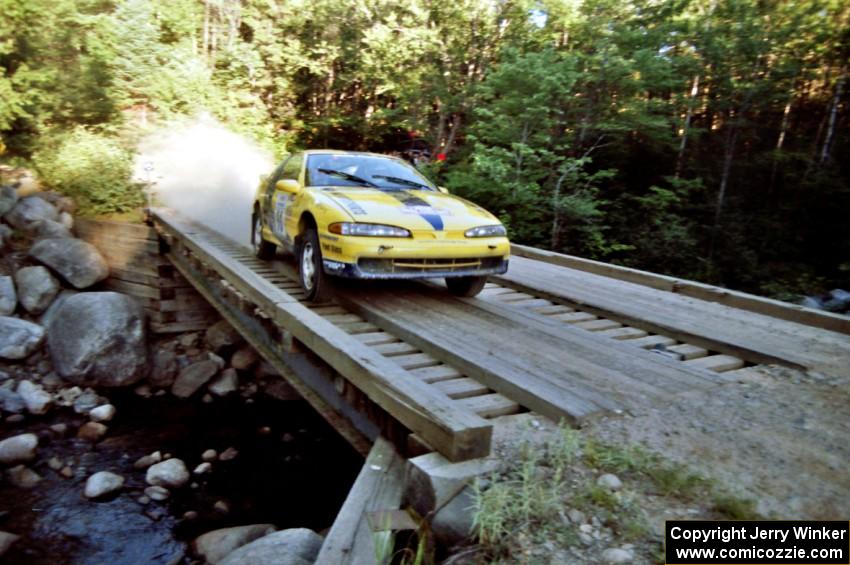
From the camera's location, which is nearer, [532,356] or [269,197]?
[532,356]

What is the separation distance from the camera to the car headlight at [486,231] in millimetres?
5184

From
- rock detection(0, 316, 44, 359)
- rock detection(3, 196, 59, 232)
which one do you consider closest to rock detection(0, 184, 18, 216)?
rock detection(3, 196, 59, 232)

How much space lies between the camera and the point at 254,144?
57.6 ft

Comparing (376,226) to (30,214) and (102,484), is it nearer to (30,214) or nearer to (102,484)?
(102,484)

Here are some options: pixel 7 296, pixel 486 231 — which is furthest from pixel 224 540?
pixel 7 296

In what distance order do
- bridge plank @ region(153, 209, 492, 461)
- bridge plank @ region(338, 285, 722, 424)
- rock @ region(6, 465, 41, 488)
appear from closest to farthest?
bridge plank @ region(153, 209, 492, 461)
bridge plank @ region(338, 285, 722, 424)
rock @ region(6, 465, 41, 488)

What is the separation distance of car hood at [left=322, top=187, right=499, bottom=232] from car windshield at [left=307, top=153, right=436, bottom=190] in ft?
0.84

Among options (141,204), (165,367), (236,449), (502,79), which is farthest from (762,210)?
(141,204)

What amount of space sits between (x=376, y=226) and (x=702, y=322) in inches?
133

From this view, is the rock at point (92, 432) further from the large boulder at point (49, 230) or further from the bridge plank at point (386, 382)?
the large boulder at point (49, 230)

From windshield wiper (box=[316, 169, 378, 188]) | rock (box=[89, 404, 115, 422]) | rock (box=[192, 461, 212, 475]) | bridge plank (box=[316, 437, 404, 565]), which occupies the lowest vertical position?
rock (box=[89, 404, 115, 422])

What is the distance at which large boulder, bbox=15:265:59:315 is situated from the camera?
993cm

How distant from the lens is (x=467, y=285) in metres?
5.99

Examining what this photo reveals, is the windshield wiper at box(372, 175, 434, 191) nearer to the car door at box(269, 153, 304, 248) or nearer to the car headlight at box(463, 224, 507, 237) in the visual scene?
the car door at box(269, 153, 304, 248)
